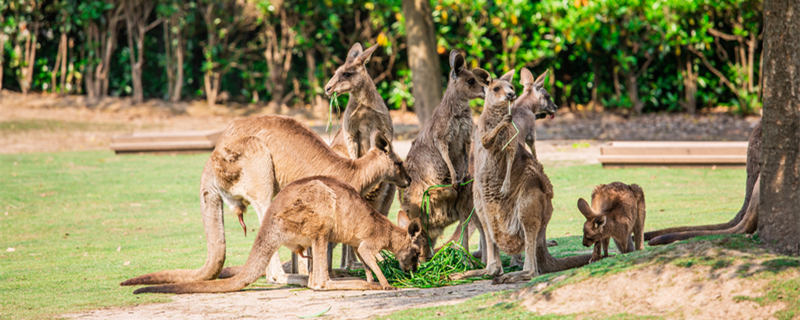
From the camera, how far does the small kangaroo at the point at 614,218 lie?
652cm

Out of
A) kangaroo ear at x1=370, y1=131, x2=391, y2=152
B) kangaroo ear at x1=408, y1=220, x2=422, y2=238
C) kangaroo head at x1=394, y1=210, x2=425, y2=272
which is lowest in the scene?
kangaroo head at x1=394, y1=210, x2=425, y2=272

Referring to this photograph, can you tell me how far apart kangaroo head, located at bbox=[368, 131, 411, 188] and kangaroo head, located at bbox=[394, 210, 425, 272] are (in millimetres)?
494

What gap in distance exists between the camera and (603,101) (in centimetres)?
1889

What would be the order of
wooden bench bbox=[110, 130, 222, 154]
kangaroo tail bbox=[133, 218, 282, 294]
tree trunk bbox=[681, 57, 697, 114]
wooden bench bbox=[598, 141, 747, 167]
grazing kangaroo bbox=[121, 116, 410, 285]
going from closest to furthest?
kangaroo tail bbox=[133, 218, 282, 294]
grazing kangaroo bbox=[121, 116, 410, 285]
wooden bench bbox=[598, 141, 747, 167]
wooden bench bbox=[110, 130, 222, 154]
tree trunk bbox=[681, 57, 697, 114]

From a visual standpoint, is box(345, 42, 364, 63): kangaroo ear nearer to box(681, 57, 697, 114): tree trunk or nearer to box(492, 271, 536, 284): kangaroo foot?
box(492, 271, 536, 284): kangaroo foot

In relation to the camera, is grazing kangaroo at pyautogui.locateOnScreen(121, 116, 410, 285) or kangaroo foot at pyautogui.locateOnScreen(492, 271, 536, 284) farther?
grazing kangaroo at pyautogui.locateOnScreen(121, 116, 410, 285)

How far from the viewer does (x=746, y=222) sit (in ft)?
22.5

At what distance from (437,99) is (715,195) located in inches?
243

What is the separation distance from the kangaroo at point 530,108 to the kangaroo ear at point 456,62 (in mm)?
576

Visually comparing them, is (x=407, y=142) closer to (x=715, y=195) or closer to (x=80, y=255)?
(x=715, y=195)

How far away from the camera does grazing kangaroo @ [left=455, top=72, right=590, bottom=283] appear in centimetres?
639

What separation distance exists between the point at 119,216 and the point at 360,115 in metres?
4.17

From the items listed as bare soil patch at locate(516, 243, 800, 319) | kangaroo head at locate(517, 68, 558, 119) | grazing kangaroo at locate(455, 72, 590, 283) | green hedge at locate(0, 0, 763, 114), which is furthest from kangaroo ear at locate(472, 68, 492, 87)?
green hedge at locate(0, 0, 763, 114)

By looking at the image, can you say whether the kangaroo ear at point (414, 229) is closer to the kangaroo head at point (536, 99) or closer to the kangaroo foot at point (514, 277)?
the kangaroo foot at point (514, 277)
